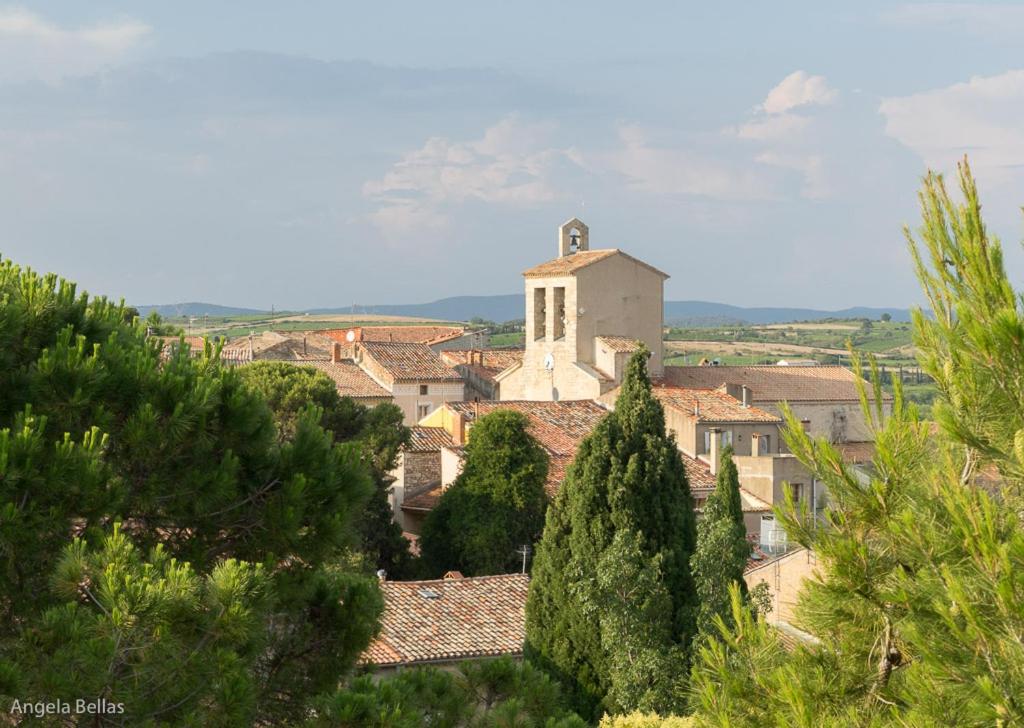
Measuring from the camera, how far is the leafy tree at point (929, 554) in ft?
19.0

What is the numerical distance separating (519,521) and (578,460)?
9988 mm

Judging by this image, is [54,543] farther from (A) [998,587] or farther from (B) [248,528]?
(A) [998,587]

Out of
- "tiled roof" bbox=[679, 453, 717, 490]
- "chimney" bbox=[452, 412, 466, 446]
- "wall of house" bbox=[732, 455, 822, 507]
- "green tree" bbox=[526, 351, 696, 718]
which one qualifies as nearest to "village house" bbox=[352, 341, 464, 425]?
"chimney" bbox=[452, 412, 466, 446]

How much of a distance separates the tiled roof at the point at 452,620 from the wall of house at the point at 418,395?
2608cm

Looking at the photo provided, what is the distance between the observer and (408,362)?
53.0m

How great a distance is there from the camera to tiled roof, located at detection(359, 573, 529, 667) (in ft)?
71.8

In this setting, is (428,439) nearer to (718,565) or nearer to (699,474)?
(699,474)

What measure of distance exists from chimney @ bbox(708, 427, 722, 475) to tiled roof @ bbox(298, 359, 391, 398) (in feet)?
51.2

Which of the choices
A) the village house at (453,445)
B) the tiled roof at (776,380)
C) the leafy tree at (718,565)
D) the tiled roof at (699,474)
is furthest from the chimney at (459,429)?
the leafy tree at (718,565)

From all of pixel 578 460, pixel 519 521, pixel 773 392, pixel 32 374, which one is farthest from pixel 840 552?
pixel 773 392

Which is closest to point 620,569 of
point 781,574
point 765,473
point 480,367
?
point 781,574

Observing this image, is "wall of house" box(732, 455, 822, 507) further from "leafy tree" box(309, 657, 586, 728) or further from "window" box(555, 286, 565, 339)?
"leafy tree" box(309, 657, 586, 728)

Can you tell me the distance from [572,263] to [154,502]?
129 ft

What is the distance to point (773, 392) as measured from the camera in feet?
159
